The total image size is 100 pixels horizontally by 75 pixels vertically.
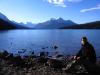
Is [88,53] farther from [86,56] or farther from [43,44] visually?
[43,44]

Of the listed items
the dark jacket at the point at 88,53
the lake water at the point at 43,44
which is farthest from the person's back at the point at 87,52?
the lake water at the point at 43,44

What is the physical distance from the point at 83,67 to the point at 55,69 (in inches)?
91.0

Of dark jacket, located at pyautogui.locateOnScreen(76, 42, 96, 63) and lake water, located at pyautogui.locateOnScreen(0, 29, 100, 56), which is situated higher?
dark jacket, located at pyautogui.locateOnScreen(76, 42, 96, 63)

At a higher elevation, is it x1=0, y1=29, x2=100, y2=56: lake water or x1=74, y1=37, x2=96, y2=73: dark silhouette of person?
x1=74, y1=37, x2=96, y2=73: dark silhouette of person

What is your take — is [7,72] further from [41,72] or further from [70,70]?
[70,70]

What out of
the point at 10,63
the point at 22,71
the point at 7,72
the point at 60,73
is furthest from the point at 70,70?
the point at 10,63

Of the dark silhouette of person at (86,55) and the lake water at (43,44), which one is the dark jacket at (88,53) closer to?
the dark silhouette of person at (86,55)

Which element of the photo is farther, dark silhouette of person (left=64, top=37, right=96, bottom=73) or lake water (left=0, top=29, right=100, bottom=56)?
lake water (left=0, top=29, right=100, bottom=56)

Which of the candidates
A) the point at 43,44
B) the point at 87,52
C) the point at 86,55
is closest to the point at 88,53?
the point at 87,52

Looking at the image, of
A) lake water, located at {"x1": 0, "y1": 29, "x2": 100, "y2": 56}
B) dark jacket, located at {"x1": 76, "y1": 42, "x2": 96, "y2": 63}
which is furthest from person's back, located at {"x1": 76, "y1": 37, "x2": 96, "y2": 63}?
lake water, located at {"x1": 0, "y1": 29, "x2": 100, "y2": 56}

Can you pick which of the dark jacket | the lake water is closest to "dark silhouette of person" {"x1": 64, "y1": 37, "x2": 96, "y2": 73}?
the dark jacket

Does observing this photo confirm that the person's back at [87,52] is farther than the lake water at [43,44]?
No

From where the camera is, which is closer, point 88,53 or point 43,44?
point 88,53

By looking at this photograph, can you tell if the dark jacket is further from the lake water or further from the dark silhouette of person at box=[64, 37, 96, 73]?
the lake water
